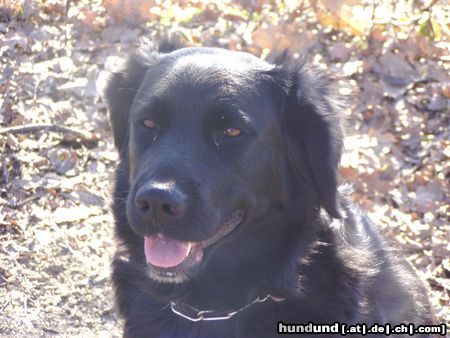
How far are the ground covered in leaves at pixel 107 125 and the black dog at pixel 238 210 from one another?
42cm

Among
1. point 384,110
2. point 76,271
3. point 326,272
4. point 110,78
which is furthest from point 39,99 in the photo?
point 326,272

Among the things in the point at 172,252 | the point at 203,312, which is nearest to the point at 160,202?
the point at 172,252

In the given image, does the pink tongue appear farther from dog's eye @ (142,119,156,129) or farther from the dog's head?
dog's eye @ (142,119,156,129)

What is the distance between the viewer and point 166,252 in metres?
3.22

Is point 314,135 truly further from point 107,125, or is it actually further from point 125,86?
point 107,125

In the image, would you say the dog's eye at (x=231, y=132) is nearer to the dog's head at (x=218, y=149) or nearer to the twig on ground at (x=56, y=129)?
the dog's head at (x=218, y=149)

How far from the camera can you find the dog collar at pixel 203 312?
3453mm

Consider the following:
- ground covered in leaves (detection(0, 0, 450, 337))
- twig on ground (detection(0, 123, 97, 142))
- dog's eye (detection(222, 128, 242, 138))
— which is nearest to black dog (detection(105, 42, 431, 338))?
dog's eye (detection(222, 128, 242, 138))

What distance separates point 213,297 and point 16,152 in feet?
8.92

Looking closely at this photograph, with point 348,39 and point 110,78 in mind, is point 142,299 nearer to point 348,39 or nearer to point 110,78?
point 110,78

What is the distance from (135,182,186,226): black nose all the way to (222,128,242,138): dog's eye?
38 centimetres

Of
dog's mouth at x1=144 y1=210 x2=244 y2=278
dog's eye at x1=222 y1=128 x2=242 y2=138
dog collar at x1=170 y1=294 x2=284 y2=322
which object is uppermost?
dog's eye at x1=222 y1=128 x2=242 y2=138

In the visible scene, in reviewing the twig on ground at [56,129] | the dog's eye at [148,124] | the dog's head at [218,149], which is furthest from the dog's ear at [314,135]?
the twig on ground at [56,129]

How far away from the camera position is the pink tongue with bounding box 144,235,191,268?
10.5ft
